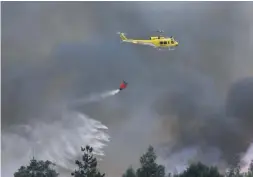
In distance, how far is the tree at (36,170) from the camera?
7410mm

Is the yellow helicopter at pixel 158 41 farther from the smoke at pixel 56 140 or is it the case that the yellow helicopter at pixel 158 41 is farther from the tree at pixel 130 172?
the tree at pixel 130 172

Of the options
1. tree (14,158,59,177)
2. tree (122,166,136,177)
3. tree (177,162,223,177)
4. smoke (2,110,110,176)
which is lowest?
tree (177,162,223,177)

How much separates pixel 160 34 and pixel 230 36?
80cm

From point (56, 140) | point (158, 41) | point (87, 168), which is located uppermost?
point (158, 41)

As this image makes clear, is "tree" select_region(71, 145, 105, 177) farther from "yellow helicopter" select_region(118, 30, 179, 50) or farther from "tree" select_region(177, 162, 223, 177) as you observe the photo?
"yellow helicopter" select_region(118, 30, 179, 50)

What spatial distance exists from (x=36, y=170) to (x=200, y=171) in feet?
6.07

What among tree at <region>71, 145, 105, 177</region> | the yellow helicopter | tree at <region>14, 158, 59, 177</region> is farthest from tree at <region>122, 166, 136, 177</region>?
the yellow helicopter

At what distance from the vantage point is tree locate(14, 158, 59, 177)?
741cm

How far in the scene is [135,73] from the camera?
7.52 meters

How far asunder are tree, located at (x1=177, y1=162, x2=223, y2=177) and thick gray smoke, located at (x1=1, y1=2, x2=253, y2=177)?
10cm

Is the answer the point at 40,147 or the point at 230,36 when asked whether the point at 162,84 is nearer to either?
the point at 230,36

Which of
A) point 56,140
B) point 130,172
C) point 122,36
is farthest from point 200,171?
point 122,36

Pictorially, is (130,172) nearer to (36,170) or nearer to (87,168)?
(87,168)

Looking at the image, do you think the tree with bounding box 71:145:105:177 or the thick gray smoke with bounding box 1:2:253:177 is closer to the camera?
the tree with bounding box 71:145:105:177
